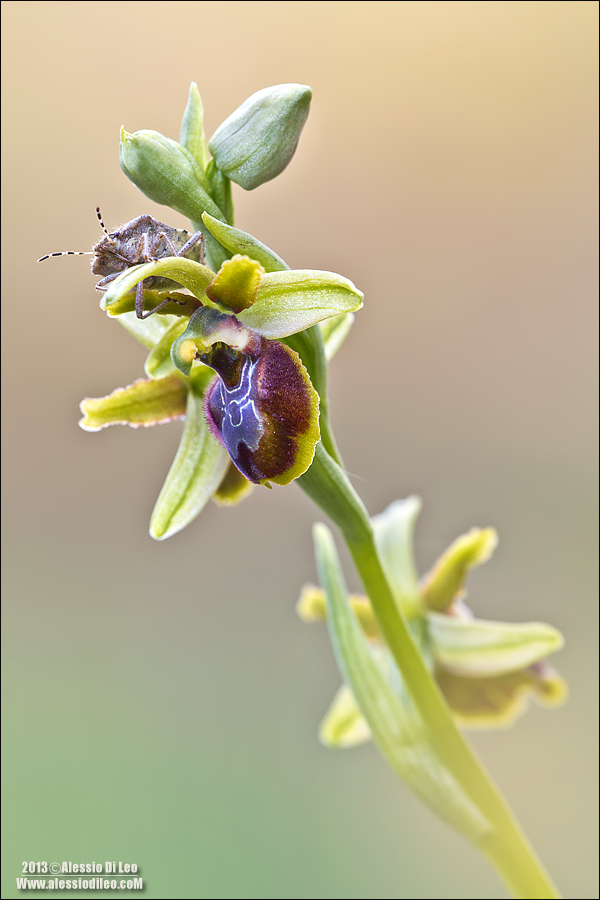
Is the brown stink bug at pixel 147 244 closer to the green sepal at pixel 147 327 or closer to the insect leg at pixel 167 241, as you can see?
the insect leg at pixel 167 241

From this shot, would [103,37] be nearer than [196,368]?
No

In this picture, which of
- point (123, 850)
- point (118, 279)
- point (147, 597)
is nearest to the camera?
point (118, 279)

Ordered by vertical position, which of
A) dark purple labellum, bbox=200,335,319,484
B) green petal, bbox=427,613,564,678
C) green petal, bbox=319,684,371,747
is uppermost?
dark purple labellum, bbox=200,335,319,484

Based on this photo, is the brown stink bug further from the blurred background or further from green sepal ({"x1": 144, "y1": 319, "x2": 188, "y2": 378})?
the blurred background

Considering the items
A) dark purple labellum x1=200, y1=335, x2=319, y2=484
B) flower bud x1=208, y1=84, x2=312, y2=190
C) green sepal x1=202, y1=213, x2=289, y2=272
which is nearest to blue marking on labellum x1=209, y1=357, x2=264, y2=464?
dark purple labellum x1=200, y1=335, x2=319, y2=484

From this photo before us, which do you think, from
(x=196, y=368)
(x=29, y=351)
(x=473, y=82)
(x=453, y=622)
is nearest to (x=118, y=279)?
(x=196, y=368)

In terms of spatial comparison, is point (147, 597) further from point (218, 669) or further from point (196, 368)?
point (196, 368)

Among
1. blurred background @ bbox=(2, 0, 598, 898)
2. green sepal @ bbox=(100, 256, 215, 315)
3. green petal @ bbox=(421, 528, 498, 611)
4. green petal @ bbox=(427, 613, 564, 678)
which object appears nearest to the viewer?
green sepal @ bbox=(100, 256, 215, 315)
